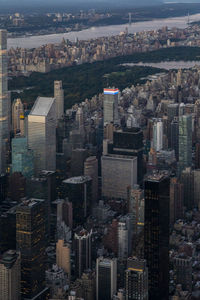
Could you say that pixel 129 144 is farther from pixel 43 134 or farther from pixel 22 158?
pixel 22 158

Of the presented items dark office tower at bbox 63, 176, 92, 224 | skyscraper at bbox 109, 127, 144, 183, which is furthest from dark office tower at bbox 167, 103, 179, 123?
dark office tower at bbox 63, 176, 92, 224

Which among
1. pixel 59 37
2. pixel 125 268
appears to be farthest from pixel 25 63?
pixel 125 268

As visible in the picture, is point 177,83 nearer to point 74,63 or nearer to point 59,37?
point 74,63

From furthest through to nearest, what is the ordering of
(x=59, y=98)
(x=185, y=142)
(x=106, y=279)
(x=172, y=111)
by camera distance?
1. (x=59, y=98)
2. (x=172, y=111)
3. (x=185, y=142)
4. (x=106, y=279)

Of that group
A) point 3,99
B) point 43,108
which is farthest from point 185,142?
point 3,99

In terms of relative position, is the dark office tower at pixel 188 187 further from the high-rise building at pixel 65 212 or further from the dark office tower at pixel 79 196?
the high-rise building at pixel 65 212

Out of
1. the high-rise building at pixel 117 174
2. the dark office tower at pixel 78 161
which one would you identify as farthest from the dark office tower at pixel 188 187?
the dark office tower at pixel 78 161
